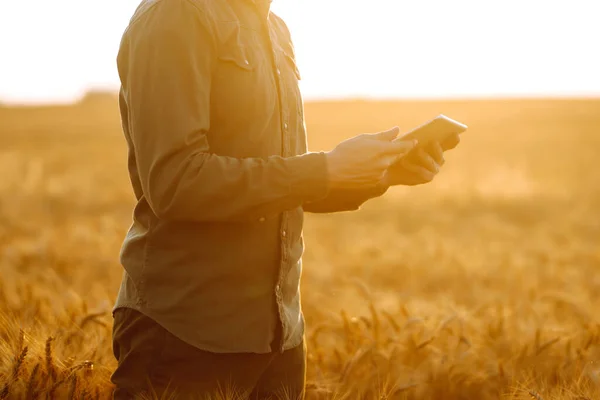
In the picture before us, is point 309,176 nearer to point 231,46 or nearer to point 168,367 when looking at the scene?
point 231,46

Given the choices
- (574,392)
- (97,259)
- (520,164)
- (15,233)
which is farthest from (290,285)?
(520,164)

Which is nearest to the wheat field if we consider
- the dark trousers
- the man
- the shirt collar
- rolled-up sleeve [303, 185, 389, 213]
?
the dark trousers

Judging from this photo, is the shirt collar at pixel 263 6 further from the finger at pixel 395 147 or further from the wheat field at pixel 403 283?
Answer: the wheat field at pixel 403 283

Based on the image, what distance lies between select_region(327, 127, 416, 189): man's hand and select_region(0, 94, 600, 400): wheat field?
2.32 ft

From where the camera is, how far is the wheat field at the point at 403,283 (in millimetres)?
2586

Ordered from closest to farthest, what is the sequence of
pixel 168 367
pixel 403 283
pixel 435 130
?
pixel 168 367 < pixel 435 130 < pixel 403 283

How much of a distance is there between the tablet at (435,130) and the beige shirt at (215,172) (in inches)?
14.4

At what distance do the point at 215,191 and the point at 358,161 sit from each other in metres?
0.39

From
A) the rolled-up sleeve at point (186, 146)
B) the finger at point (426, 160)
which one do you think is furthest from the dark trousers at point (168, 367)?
the finger at point (426, 160)

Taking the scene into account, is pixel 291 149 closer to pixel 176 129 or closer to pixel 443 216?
pixel 176 129

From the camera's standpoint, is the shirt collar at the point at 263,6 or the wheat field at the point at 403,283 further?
the wheat field at the point at 403,283

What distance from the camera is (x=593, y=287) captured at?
5.80 metres

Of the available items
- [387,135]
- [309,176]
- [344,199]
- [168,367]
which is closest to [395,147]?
[387,135]

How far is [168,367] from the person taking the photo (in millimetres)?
1969
